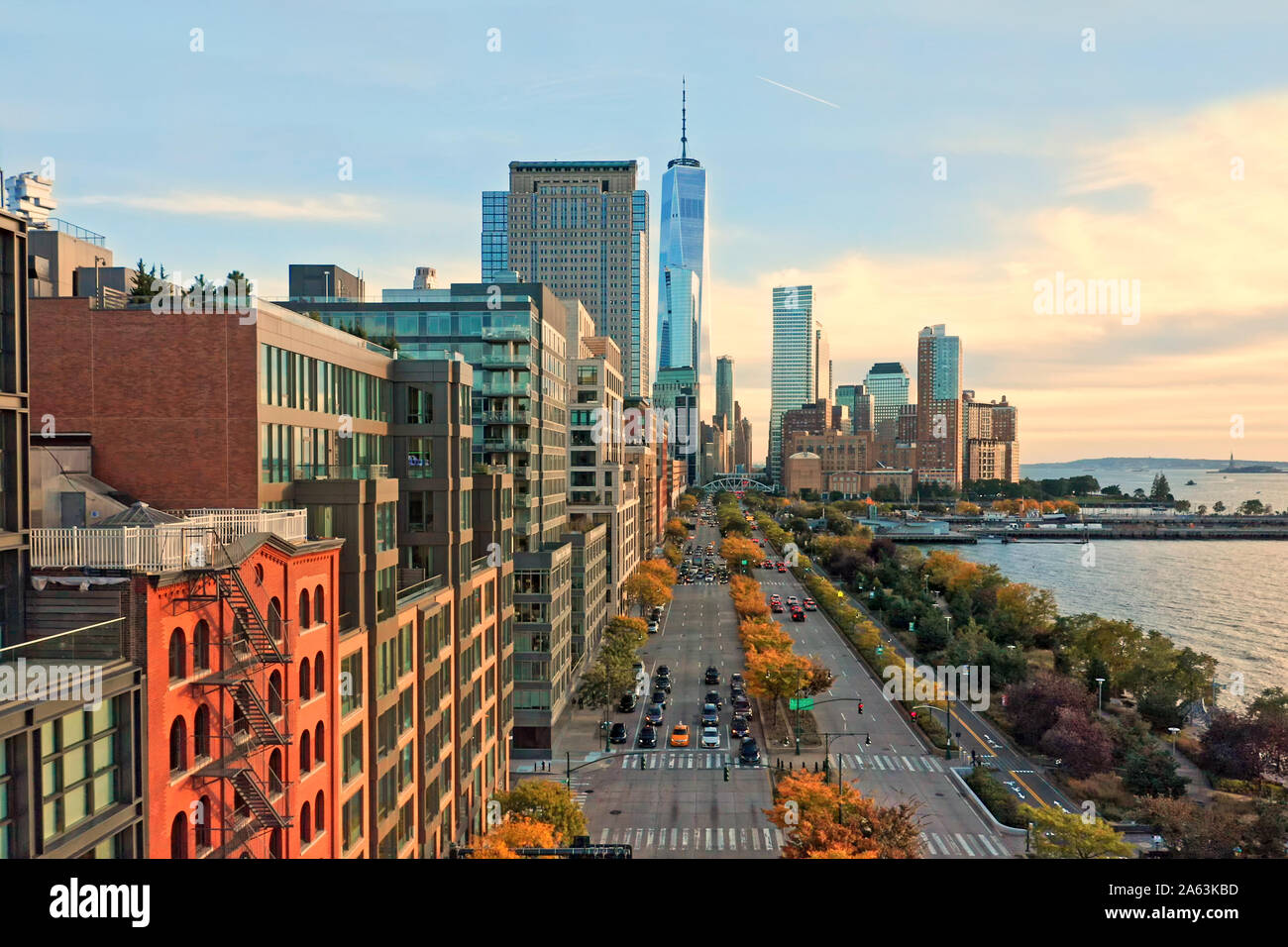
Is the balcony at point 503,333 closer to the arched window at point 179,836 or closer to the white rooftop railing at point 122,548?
the white rooftop railing at point 122,548

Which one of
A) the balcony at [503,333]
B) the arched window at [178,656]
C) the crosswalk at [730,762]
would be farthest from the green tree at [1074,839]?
the balcony at [503,333]

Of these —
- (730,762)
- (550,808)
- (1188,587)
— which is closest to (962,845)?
(730,762)

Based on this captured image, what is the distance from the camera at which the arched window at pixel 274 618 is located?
19031mm

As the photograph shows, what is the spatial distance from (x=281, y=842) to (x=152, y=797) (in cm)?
524

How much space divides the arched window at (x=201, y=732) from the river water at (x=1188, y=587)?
6594 centimetres

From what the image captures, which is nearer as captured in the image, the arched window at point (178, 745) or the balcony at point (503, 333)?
the arched window at point (178, 745)

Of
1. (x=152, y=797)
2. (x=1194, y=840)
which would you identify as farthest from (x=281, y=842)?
(x=1194, y=840)

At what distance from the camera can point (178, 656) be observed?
631 inches

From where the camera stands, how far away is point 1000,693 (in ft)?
204

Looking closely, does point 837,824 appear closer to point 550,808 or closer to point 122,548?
point 550,808

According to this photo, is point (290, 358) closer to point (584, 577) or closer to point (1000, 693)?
point (584, 577)

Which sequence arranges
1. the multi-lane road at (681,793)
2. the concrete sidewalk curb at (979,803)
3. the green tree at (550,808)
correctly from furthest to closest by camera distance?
the concrete sidewalk curb at (979,803) < the multi-lane road at (681,793) < the green tree at (550,808)

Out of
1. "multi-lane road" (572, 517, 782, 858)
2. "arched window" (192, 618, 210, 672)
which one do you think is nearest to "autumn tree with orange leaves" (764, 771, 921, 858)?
"multi-lane road" (572, 517, 782, 858)

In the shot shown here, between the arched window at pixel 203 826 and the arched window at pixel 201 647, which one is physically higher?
the arched window at pixel 201 647
